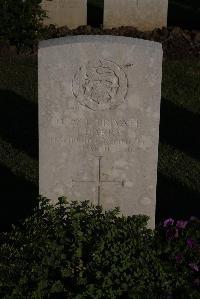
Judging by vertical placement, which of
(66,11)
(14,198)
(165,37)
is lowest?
(14,198)

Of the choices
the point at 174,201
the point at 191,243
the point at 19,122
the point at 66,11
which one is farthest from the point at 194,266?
the point at 66,11

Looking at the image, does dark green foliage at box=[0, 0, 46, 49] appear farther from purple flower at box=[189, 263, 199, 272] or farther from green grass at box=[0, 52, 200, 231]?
purple flower at box=[189, 263, 199, 272]

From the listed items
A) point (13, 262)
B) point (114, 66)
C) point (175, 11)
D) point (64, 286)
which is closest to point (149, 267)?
point (64, 286)

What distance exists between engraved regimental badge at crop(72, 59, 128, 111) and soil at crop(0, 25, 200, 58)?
6.59 meters

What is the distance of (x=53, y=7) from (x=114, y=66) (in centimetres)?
Result: 842

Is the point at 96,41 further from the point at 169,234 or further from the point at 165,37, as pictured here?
the point at 165,37

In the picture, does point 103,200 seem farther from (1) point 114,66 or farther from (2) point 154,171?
(1) point 114,66

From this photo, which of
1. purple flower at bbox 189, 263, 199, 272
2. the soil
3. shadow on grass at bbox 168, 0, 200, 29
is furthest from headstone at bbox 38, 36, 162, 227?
shadow on grass at bbox 168, 0, 200, 29

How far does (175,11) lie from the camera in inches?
664

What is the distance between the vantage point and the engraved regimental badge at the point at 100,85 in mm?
5250

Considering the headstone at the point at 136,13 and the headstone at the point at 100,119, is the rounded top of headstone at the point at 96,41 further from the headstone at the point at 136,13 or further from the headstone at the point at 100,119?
the headstone at the point at 136,13

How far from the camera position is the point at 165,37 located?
1252 centimetres

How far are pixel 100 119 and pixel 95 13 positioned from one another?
1109cm

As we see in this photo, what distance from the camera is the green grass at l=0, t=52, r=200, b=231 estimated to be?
278 inches
